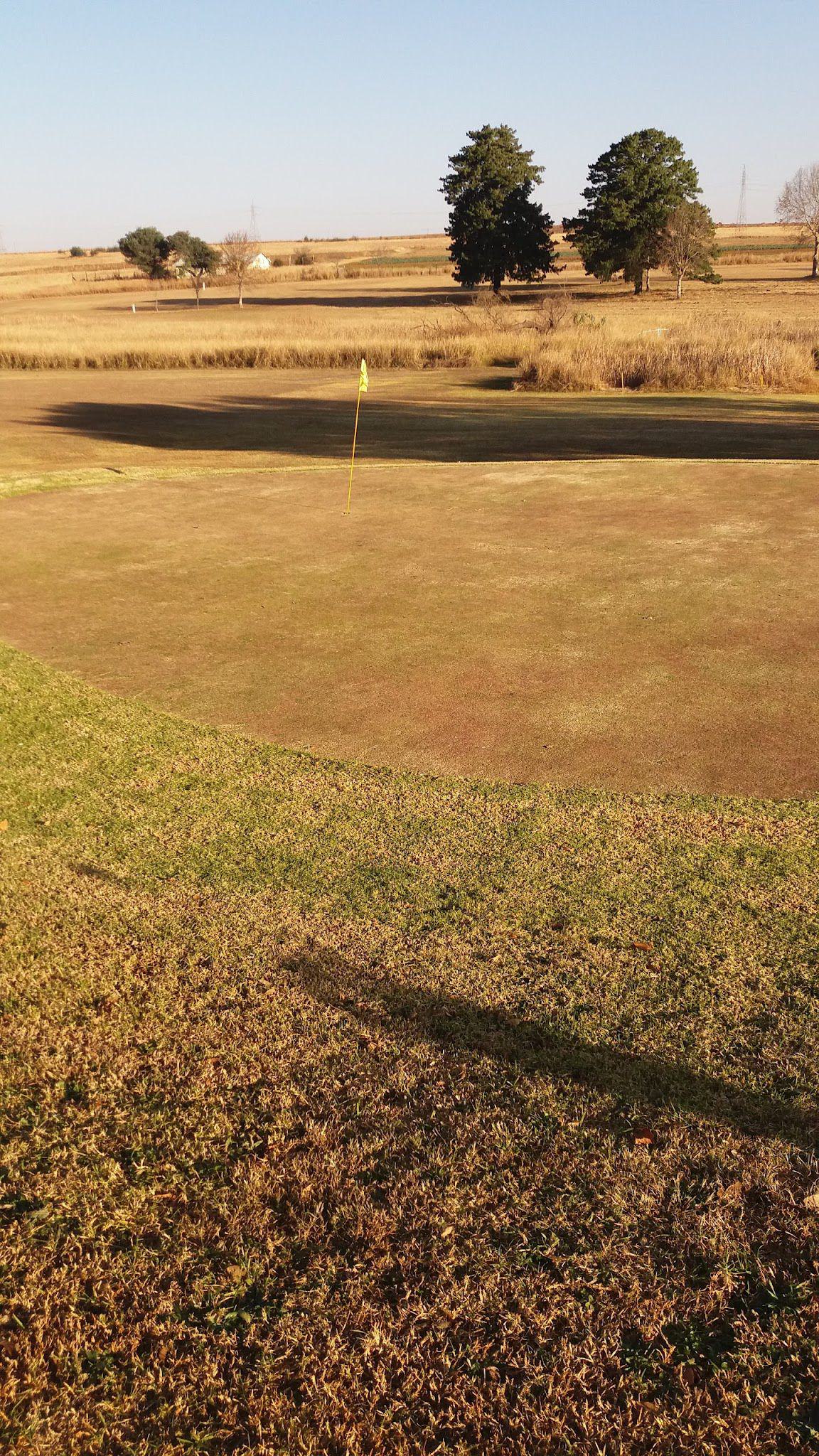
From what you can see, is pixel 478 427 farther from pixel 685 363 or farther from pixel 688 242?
pixel 688 242

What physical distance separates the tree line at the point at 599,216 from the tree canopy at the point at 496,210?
0.14ft

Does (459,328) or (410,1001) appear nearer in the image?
(410,1001)

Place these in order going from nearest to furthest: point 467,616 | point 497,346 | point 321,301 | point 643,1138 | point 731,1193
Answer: point 731,1193
point 643,1138
point 467,616
point 497,346
point 321,301

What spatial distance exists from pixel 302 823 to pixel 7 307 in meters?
75.9

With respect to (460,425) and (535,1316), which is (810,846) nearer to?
(535,1316)

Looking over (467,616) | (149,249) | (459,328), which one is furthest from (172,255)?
(467,616)

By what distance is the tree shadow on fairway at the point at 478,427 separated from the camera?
58.4ft

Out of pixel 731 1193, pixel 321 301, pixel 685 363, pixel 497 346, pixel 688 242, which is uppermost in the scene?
pixel 688 242

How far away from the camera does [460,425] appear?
68.8ft

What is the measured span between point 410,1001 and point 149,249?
341 ft

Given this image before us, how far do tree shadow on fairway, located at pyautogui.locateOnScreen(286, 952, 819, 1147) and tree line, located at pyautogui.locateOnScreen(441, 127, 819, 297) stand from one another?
66.7 meters

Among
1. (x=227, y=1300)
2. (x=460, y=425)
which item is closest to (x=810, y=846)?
(x=227, y=1300)

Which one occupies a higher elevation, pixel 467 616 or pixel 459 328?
pixel 459 328

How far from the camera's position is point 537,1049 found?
11.9ft
